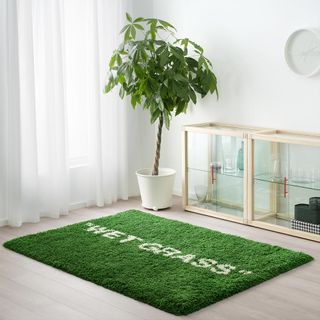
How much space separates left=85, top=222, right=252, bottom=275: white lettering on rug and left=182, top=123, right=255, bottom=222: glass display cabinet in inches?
37.1

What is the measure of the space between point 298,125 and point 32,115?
220cm

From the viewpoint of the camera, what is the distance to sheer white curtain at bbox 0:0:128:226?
534 centimetres

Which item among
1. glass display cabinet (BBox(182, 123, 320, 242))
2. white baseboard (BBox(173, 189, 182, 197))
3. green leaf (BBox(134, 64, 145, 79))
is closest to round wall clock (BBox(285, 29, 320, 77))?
glass display cabinet (BBox(182, 123, 320, 242))

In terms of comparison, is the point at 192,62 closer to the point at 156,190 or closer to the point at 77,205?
the point at 156,190

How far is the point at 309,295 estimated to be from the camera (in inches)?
155

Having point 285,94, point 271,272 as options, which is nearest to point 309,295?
point 271,272

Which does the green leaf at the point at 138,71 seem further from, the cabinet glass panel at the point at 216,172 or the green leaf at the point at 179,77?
the cabinet glass panel at the point at 216,172

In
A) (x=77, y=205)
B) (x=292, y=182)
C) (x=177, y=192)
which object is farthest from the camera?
(x=177, y=192)

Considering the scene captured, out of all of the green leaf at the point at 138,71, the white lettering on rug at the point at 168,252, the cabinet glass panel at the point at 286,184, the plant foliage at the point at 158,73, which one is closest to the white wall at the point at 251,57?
the plant foliage at the point at 158,73

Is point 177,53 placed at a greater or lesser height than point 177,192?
greater

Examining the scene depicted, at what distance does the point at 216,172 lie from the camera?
5664mm

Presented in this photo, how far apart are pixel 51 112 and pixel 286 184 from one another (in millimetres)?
2071

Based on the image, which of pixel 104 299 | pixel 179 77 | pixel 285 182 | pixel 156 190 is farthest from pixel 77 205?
pixel 104 299

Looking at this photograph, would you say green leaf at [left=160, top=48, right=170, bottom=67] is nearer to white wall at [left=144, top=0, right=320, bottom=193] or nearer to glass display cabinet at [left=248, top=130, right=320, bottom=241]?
white wall at [left=144, top=0, right=320, bottom=193]
